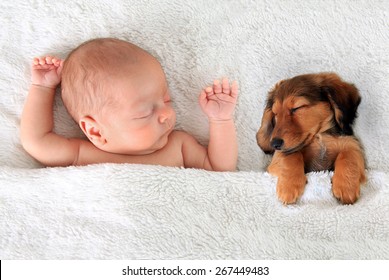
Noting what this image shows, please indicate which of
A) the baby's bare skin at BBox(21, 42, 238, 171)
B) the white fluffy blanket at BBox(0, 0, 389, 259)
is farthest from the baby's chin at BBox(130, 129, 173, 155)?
the white fluffy blanket at BBox(0, 0, 389, 259)

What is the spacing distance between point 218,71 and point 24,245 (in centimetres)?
84

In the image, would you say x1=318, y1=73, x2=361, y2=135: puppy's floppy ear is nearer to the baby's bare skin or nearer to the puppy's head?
the puppy's head

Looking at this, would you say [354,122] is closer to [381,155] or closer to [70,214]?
[381,155]

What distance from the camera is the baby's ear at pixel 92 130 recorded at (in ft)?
5.76

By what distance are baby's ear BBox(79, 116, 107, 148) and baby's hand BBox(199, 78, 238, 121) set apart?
0.35 meters

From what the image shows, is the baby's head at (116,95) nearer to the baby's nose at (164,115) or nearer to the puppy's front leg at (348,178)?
the baby's nose at (164,115)

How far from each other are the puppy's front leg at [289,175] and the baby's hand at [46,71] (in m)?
0.74

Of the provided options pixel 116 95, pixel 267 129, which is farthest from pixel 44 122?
pixel 267 129

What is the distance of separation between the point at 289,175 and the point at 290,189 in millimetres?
50

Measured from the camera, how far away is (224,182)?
1694 mm

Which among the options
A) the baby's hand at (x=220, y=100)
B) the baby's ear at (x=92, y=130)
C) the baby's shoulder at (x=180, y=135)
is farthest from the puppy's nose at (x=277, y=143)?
the baby's ear at (x=92, y=130)

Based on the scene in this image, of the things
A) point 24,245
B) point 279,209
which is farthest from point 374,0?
point 24,245

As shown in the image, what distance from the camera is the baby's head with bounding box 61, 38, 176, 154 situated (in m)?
1.71
